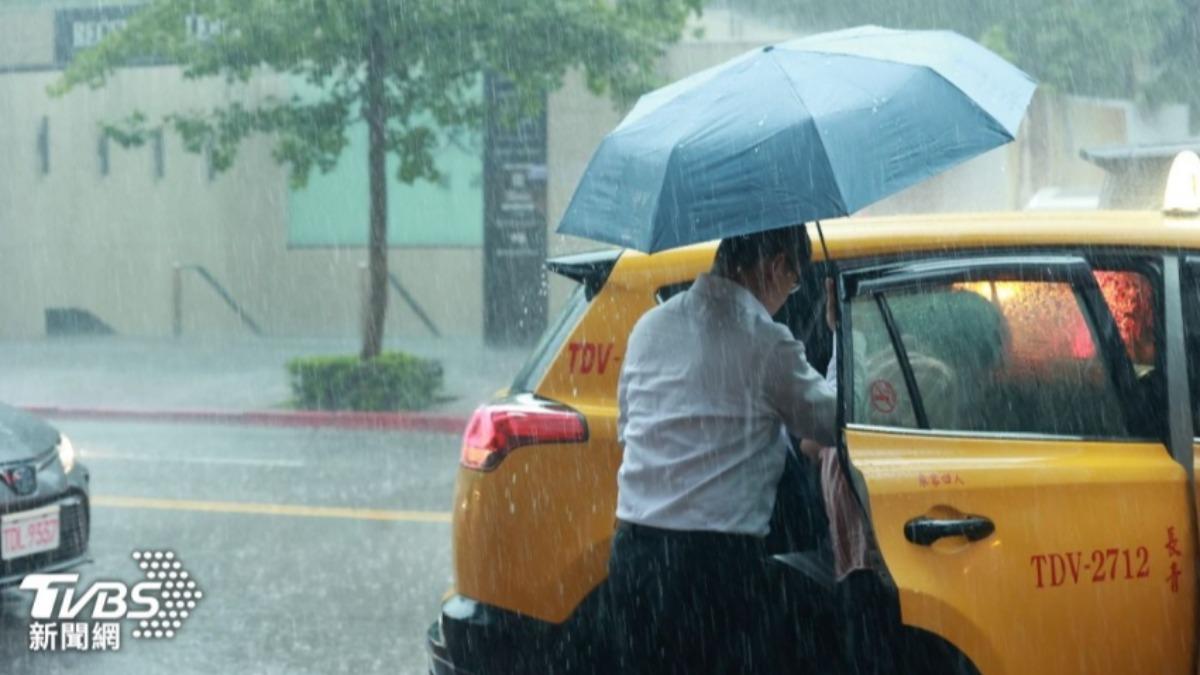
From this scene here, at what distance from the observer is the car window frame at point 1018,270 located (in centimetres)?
370

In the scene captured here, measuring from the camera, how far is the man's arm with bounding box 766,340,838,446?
330 centimetres

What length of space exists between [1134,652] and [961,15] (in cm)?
2179

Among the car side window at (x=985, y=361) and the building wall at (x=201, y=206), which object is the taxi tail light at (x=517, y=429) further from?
the building wall at (x=201, y=206)

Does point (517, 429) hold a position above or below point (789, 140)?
below

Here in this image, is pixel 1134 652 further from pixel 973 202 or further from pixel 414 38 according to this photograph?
pixel 973 202

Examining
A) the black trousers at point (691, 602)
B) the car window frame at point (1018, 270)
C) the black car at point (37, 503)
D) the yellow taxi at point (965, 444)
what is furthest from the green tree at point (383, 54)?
the black trousers at point (691, 602)

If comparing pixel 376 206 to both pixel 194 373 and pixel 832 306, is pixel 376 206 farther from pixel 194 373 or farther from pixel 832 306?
pixel 832 306

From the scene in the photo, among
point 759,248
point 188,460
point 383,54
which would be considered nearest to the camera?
point 759,248

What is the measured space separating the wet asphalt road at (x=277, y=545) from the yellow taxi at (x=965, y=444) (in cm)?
253

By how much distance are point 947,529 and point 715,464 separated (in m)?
0.61

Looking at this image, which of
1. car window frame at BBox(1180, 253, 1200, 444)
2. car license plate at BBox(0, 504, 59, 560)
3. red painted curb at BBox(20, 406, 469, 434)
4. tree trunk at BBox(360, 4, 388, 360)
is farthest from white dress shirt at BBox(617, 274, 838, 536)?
tree trunk at BBox(360, 4, 388, 360)

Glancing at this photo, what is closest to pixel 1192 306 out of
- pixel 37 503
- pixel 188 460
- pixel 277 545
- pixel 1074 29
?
pixel 37 503

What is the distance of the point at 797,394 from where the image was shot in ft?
10.8

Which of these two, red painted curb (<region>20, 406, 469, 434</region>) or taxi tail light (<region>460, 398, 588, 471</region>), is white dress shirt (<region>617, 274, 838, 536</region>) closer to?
taxi tail light (<region>460, 398, 588, 471</region>)
